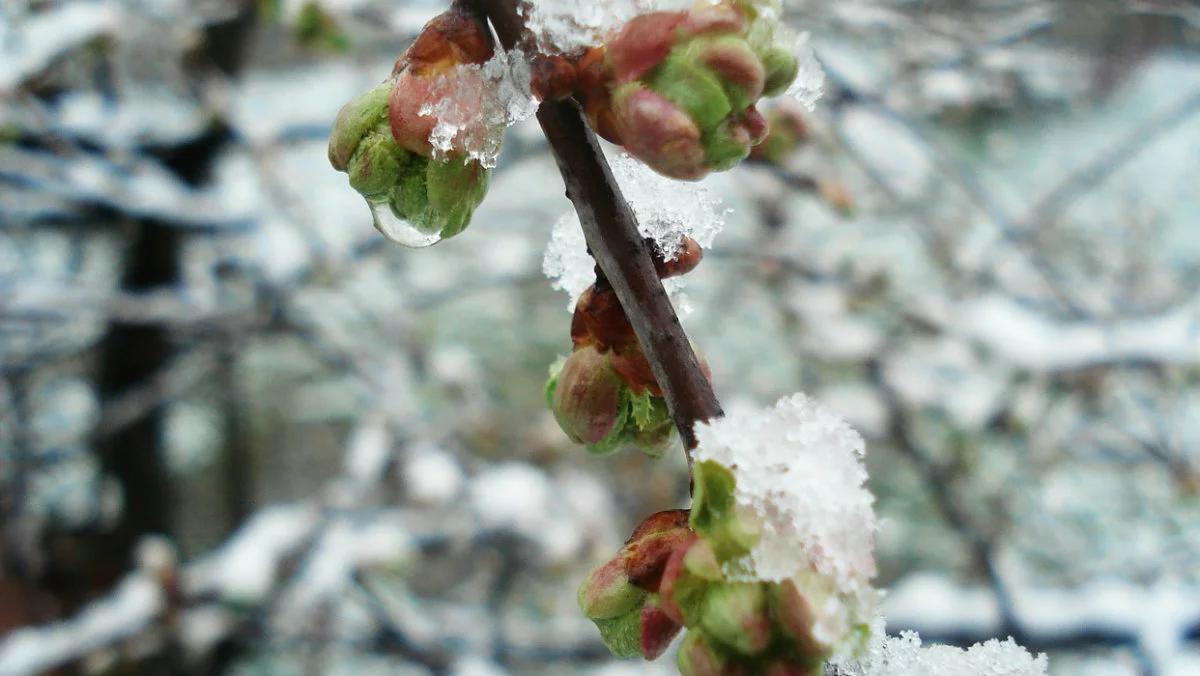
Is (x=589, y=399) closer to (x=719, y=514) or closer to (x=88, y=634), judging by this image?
(x=719, y=514)

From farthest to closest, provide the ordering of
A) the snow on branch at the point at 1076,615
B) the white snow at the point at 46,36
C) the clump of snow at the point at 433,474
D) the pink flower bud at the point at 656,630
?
the clump of snow at the point at 433,474 → the white snow at the point at 46,36 → the snow on branch at the point at 1076,615 → the pink flower bud at the point at 656,630

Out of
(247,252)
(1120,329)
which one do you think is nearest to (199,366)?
(247,252)

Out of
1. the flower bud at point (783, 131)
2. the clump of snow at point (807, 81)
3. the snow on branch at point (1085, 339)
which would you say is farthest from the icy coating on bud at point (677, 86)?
the snow on branch at point (1085, 339)

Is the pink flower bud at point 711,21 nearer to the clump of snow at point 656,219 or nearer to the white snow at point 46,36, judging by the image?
the clump of snow at point 656,219

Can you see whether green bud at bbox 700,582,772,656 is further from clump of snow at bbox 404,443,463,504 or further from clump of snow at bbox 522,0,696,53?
clump of snow at bbox 404,443,463,504

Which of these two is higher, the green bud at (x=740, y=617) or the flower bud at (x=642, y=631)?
the green bud at (x=740, y=617)

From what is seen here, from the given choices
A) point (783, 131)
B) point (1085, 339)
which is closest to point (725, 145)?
point (783, 131)
